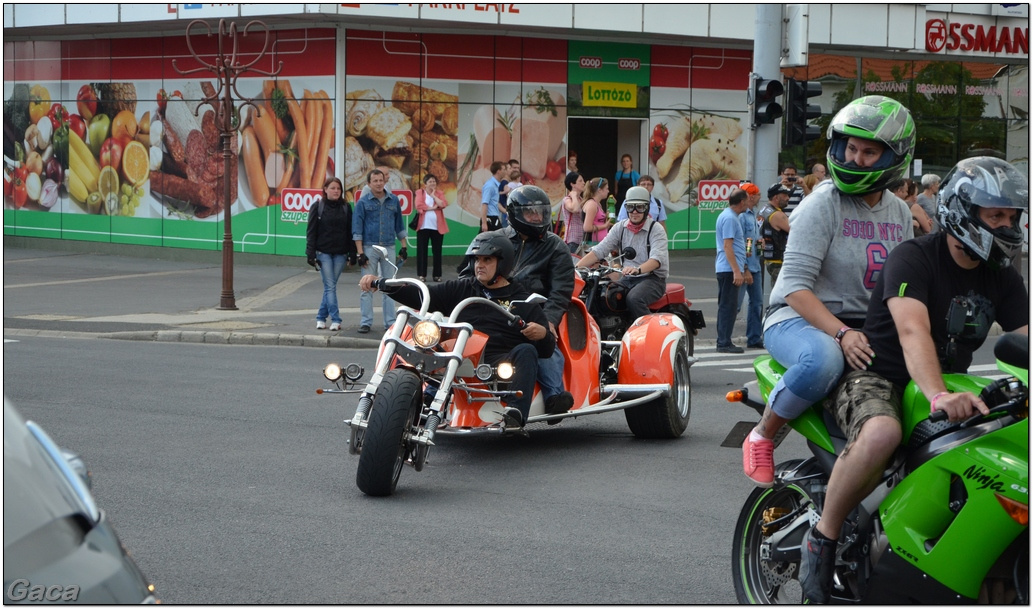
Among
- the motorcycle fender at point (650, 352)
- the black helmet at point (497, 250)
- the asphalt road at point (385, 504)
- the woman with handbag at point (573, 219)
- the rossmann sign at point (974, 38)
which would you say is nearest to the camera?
the asphalt road at point (385, 504)

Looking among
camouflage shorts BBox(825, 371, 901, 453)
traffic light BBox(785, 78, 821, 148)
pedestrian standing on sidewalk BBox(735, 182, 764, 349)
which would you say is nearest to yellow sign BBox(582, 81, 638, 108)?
traffic light BBox(785, 78, 821, 148)

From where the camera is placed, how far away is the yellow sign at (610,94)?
2645 centimetres

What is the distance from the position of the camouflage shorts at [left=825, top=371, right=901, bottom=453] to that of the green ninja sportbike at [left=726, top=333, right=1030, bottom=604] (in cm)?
6

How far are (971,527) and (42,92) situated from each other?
27.8m

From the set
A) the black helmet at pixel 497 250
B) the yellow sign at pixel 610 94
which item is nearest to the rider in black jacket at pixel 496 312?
the black helmet at pixel 497 250

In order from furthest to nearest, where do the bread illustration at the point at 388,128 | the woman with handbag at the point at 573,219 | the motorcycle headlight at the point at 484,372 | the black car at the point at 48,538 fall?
the bread illustration at the point at 388,128 < the woman with handbag at the point at 573,219 < the motorcycle headlight at the point at 484,372 < the black car at the point at 48,538

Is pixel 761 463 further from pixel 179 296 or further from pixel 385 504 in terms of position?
pixel 179 296

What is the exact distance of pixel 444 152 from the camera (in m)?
24.6

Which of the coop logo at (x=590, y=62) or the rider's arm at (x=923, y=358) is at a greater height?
the coop logo at (x=590, y=62)

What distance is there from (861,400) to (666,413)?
472 centimetres

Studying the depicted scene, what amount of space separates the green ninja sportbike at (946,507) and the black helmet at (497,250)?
3.84 meters

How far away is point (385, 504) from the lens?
699cm

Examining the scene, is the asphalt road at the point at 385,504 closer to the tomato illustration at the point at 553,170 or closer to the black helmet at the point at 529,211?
the black helmet at the point at 529,211

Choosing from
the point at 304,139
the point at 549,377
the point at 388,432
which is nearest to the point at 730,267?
the point at 549,377
